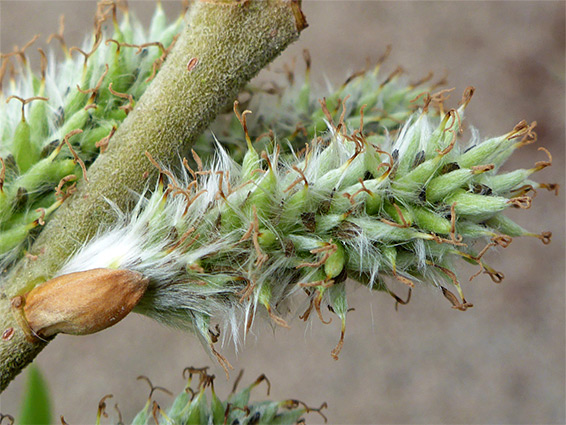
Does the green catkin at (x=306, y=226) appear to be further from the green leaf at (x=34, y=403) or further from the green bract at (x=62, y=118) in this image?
the green leaf at (x=34, y=403)

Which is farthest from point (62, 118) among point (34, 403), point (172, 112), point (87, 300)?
point (34, 403)

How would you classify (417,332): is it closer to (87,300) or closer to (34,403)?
(34,403)

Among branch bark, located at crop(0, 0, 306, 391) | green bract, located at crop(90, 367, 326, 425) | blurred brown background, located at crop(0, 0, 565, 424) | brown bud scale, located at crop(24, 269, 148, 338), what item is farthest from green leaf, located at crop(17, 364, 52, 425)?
blurred brown background, located at crop(0, 0, 565, 424)

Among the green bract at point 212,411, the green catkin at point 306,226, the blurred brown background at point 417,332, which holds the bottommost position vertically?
the blurred brown background at point 417,332

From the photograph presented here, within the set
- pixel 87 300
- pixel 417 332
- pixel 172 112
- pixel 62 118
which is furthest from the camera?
pixel 417 332

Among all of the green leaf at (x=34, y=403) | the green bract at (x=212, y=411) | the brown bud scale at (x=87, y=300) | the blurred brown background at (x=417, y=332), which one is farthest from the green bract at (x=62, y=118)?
the blurred brown background at (x=417, y=332)
